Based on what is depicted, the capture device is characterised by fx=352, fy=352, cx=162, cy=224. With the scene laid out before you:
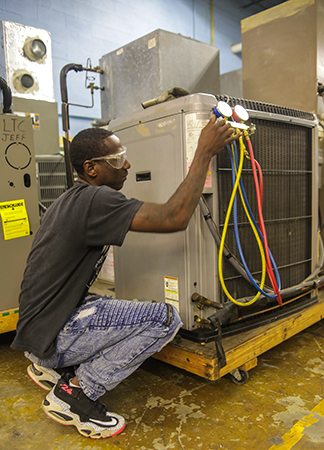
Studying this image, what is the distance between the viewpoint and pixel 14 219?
2.13 metres

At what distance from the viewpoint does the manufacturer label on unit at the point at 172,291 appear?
167cm

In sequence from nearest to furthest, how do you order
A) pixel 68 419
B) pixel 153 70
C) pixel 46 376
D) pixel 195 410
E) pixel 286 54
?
pixel 68 419 < pixel 195 410 < pixel 46 376 < pixel 153 70 < pixel 286 54

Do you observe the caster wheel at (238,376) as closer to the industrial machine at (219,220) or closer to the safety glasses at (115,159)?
the industrial machine at (219,220)

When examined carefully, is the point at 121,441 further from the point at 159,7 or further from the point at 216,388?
the point at 159,7

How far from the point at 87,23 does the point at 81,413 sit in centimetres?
542

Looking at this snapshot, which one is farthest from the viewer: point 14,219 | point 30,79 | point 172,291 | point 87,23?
point 87,23

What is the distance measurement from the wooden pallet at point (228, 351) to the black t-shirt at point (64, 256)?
541 millimetres

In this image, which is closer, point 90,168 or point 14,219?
point 90,168

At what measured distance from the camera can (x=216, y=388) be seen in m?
1.64

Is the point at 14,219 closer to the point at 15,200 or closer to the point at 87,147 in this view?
the point at 15,200

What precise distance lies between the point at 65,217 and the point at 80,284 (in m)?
0.27

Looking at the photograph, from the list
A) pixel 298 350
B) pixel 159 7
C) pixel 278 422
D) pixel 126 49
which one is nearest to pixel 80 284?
pixel 278 422

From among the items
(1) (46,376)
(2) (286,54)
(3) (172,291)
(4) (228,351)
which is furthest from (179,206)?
(2) (286,54)

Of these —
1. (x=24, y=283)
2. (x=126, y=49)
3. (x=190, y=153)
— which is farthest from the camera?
(x=126, y=49)
